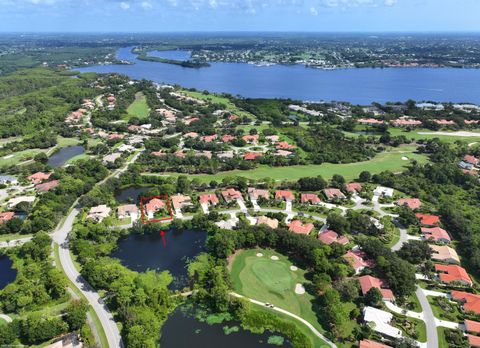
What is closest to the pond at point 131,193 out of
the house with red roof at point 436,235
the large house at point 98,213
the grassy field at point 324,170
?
the large house at point 98,213

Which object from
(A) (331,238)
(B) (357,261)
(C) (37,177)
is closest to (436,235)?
(B) (357,261)

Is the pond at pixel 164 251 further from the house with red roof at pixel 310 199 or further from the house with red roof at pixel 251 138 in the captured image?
the house with red roof at pixel 251 138

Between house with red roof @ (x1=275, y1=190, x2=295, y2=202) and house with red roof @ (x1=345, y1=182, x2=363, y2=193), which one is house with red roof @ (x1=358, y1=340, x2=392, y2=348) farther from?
house with red roof @ (x1=345, y1=182, x2=363, y2=193)

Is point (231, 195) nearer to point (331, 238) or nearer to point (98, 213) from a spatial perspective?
point (331, 238)

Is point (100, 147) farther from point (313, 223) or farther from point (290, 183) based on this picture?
point (313, 223)

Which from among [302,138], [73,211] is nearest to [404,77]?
[302,138]

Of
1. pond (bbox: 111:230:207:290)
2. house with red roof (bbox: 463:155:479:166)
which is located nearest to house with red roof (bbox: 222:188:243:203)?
pond (bbox: 111:230:207:290)
